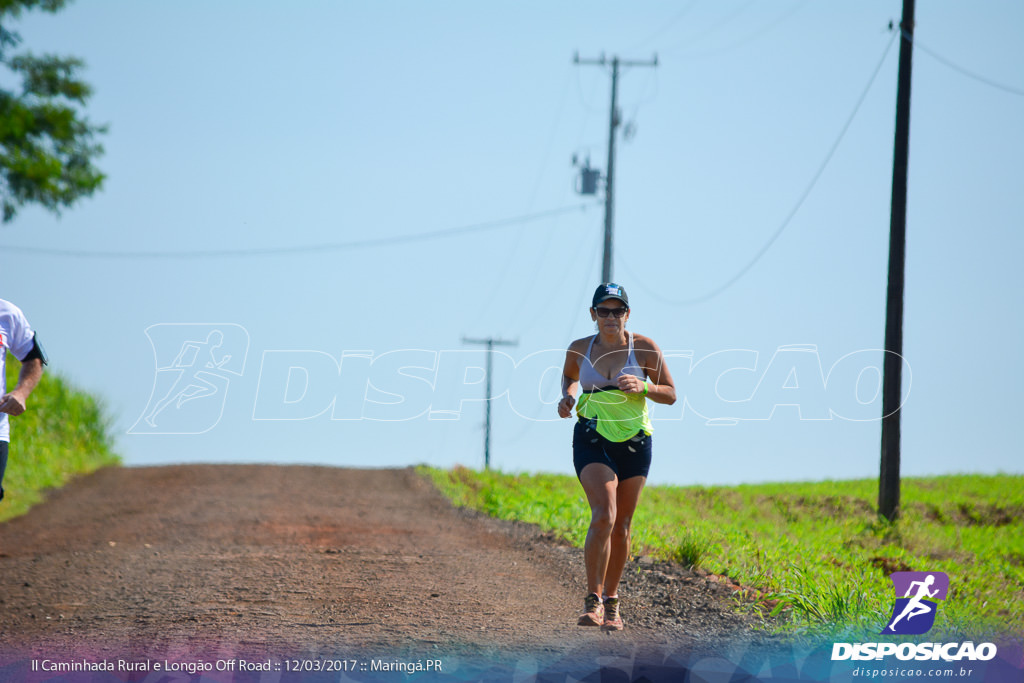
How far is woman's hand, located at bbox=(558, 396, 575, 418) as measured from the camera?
6250mm

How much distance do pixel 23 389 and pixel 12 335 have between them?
1.27 ft

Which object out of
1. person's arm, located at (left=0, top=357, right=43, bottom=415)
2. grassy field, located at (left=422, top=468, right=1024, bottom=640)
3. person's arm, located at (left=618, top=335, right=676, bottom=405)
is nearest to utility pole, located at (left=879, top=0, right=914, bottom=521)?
grassy field, located at (left=422, top=468, right=1024, bottom=640)

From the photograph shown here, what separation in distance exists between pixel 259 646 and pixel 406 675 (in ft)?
3.80

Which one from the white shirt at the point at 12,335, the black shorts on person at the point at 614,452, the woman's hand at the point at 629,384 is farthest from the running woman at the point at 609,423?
the white shirt at the point at 12,335

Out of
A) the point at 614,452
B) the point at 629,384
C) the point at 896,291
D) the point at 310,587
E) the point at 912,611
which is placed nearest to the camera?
the point at 629,384

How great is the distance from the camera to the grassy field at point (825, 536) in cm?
726

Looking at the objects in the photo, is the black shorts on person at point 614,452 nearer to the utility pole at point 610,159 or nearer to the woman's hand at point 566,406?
the woman's hand at point 566,406

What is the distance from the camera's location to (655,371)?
251 inches

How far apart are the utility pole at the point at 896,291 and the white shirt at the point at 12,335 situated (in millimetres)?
13660

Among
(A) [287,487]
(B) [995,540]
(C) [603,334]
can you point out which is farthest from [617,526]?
(B) [995,540]

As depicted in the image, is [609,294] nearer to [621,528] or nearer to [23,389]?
[621,528]

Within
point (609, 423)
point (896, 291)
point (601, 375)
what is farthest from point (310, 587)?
point (896, 291)

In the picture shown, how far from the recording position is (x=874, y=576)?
34.2 ft

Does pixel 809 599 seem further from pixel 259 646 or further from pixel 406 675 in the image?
pixel 259 646
